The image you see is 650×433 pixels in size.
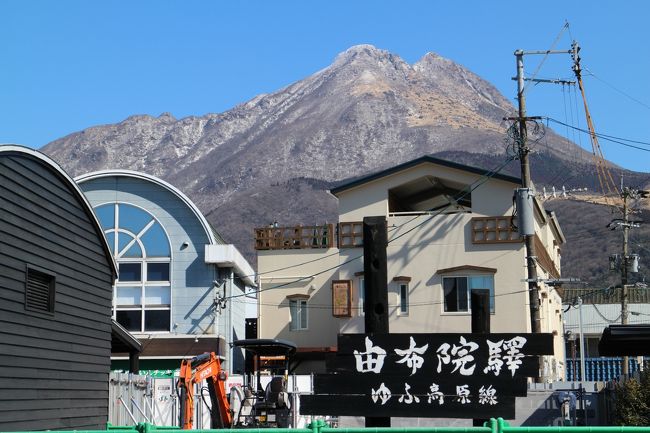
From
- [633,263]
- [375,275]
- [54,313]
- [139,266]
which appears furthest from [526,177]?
[139,266]

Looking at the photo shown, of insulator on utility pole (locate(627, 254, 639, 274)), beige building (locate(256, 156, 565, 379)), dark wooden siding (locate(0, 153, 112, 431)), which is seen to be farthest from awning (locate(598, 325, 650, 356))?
insulator on utility pole (locate(627, 254, 639, 274))

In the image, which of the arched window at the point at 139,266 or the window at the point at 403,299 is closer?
the window at the point at 403,299

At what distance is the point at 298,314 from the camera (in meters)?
46.1

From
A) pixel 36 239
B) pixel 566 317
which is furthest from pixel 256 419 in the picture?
pixel 566 317

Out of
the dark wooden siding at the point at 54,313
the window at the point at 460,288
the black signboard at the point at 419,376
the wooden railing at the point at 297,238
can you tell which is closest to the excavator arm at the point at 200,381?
the dark wooden siding at the point at 54,313

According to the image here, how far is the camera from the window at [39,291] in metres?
18.7

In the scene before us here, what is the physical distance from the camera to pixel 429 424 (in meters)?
25.4

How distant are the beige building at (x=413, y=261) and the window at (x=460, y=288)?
4cm

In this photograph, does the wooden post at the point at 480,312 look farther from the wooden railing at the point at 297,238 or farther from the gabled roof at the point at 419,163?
the wooden railing at the point at 297,238

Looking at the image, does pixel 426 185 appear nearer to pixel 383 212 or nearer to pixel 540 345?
pixel 383 212

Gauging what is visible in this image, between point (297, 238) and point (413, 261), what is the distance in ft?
23.5

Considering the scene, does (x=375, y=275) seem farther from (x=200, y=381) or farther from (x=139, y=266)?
(x=139, y=266)

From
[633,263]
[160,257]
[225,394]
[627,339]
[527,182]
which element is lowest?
[225,394]

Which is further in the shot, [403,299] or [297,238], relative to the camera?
[297,238]
